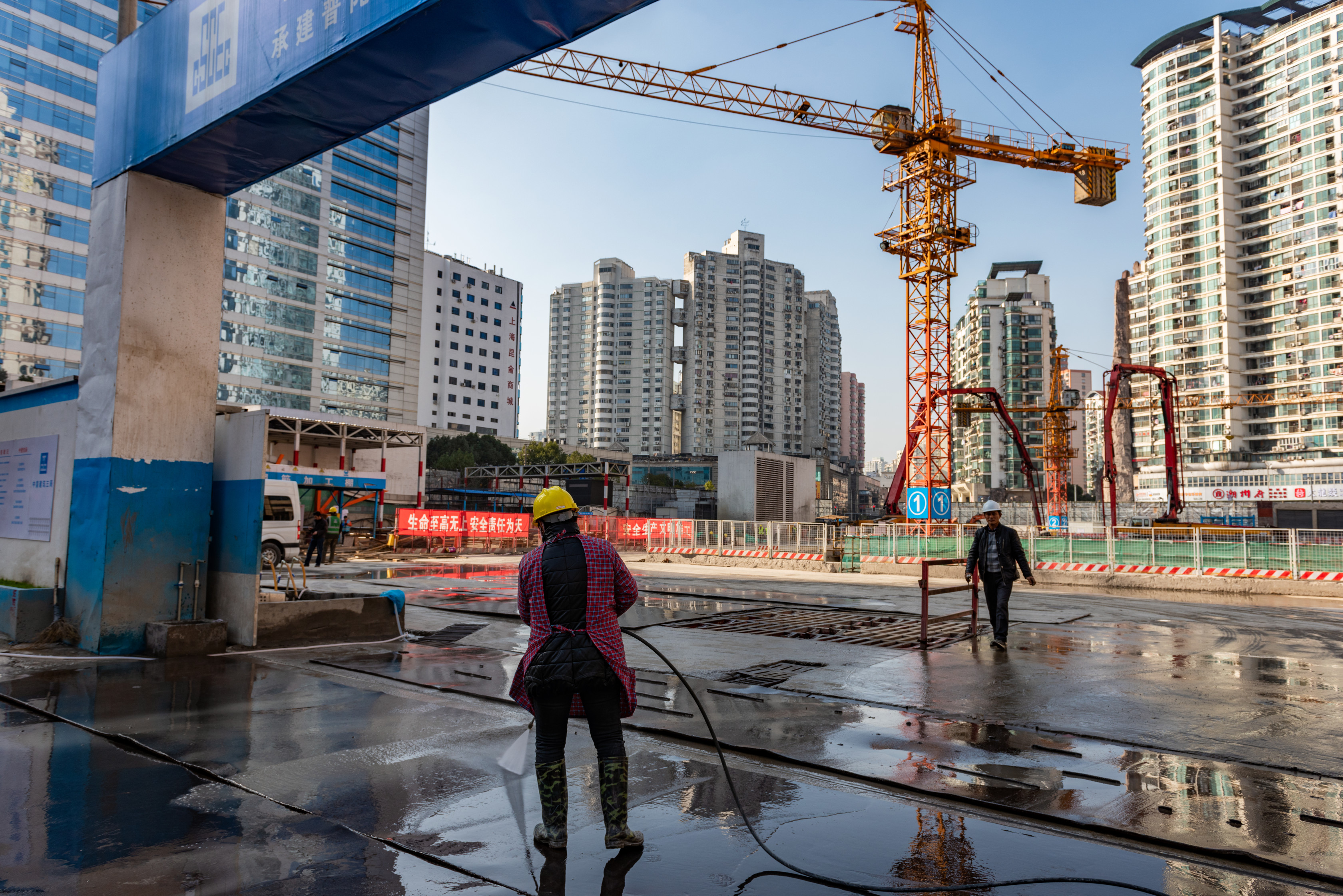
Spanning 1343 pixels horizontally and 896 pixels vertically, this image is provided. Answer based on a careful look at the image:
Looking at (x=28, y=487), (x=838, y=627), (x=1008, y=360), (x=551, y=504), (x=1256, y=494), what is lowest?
(x=838, y=627)

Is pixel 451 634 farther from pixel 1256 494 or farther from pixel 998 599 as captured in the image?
pixel 1256 494

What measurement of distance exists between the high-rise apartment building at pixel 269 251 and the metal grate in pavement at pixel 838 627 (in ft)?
118

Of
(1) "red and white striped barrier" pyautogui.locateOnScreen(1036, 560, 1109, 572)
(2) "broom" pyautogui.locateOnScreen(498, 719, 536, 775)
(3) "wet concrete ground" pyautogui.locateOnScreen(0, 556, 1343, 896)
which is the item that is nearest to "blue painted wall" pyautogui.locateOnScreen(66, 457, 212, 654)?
(3) "wet concrete ground" pyautogui.locateOnScreen(0, 556, 1343, 896)

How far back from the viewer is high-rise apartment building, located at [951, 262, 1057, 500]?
125 m

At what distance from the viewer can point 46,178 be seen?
53031mm

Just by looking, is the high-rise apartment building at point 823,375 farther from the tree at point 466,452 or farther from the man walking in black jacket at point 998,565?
the man walking in black jacket at point 998,565

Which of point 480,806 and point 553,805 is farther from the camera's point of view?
point 480,806

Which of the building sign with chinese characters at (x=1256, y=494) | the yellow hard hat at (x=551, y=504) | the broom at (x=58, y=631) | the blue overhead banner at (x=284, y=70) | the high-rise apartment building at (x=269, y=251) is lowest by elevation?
the broom at (x=58, y=631)

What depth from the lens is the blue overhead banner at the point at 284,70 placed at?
19.0 ft

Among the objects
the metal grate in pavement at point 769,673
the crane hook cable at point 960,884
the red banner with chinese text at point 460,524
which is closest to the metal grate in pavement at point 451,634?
the metal grate in pavement at point 769,673

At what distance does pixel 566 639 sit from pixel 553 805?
0.77 meters

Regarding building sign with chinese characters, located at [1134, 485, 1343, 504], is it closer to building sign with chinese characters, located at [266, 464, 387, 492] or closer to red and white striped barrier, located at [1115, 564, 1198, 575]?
red and white striped barrier, located at [1115, 564, 1198, 575]

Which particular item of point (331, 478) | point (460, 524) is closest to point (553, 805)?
point (460, 524)

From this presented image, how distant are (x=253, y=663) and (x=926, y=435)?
109 feet
